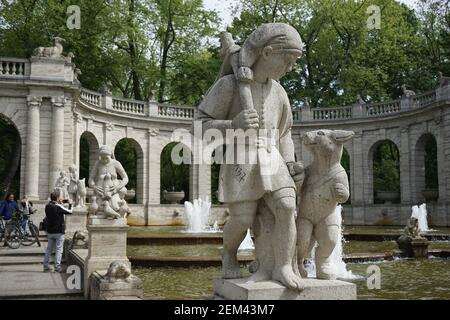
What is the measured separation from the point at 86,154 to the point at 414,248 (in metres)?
28.0

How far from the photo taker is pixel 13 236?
17.0 metres

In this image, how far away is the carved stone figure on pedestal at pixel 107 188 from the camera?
981 cm

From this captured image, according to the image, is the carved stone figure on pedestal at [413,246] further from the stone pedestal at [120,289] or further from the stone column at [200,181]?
the stone column at [200,181]

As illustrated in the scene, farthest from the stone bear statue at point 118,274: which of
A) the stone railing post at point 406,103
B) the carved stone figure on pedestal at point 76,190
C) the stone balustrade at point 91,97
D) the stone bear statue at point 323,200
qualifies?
the stone railing post at point 406,103

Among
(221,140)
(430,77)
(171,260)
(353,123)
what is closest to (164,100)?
(353,123)

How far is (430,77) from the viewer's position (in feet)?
128

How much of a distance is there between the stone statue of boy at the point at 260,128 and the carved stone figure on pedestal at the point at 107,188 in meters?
4.74

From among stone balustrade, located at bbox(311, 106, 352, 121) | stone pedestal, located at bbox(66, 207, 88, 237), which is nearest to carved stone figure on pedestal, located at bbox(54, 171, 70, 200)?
stone pedestal, located at bbox(66, 207, 88, 237)

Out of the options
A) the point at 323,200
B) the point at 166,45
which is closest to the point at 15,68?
the point at 166,45

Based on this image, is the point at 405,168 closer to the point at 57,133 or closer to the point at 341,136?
the point at 57,133

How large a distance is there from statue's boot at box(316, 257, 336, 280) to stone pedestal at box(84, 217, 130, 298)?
4791mm

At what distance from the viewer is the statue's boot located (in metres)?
5.28
